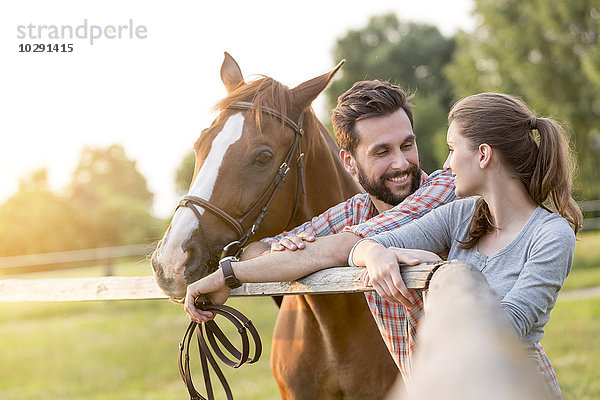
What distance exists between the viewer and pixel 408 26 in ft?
119

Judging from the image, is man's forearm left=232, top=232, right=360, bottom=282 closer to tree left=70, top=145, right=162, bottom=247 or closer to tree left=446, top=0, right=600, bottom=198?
tree left=70, top=145, right=162, bottom=247

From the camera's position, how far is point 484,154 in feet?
6.46

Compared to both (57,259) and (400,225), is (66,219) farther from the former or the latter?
(400,225)

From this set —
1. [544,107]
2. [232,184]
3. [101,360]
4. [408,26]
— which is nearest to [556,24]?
[544,107]

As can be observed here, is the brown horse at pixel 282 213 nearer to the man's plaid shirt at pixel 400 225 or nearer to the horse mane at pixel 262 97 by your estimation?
the horse mane at pixel 262 97

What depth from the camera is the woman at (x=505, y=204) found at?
5.93 ft

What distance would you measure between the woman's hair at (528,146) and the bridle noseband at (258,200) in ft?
3.38

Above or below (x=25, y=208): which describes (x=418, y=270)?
above

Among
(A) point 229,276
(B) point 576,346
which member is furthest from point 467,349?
(B) point 576,346

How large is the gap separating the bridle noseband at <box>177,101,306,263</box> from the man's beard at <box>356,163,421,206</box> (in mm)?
365

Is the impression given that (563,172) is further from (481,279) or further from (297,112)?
(297,112)

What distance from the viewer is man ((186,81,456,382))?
225cm

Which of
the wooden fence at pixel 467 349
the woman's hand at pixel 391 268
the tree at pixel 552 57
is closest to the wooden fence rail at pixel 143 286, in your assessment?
the woman's hand at pixel 391 268

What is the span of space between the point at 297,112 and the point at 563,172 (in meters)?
1.38
